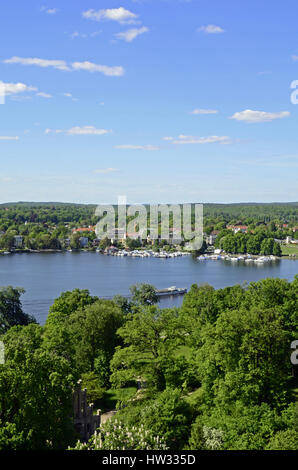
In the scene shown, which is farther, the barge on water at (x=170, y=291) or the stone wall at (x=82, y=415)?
the barge on water at (x=170, y=291)

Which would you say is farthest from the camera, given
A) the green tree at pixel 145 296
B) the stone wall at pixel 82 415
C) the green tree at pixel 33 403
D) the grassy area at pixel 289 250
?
the grassy area at pixel 289 250

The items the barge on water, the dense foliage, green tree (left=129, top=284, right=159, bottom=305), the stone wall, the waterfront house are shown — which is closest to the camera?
the dense foliage

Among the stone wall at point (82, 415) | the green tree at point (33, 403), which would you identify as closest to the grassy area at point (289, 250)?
the stone wall at point (82, 415)

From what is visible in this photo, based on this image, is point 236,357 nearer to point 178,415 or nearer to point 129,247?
point 178,415

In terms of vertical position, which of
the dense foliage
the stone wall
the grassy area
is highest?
the dense foliage

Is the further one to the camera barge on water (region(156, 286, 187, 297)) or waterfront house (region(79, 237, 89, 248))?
waterfront house (region(79, 237, 89, 248))

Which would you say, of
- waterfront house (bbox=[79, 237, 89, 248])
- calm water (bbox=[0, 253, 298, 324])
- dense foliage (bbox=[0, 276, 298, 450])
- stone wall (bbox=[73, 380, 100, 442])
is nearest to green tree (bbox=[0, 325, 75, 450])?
dense foliage (bbox=[0, 276, 298, 450])

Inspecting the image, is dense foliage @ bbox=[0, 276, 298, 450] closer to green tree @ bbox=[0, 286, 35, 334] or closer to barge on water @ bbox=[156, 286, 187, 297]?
green tree @ bbox=[0, 286, 35, 334]

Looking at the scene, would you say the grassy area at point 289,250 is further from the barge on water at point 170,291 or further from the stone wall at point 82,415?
the stone wall at point 82,415

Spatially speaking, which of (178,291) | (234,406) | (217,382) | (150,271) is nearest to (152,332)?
(217,382)

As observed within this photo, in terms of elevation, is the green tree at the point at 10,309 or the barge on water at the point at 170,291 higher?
the green tree at the point at 10,309
